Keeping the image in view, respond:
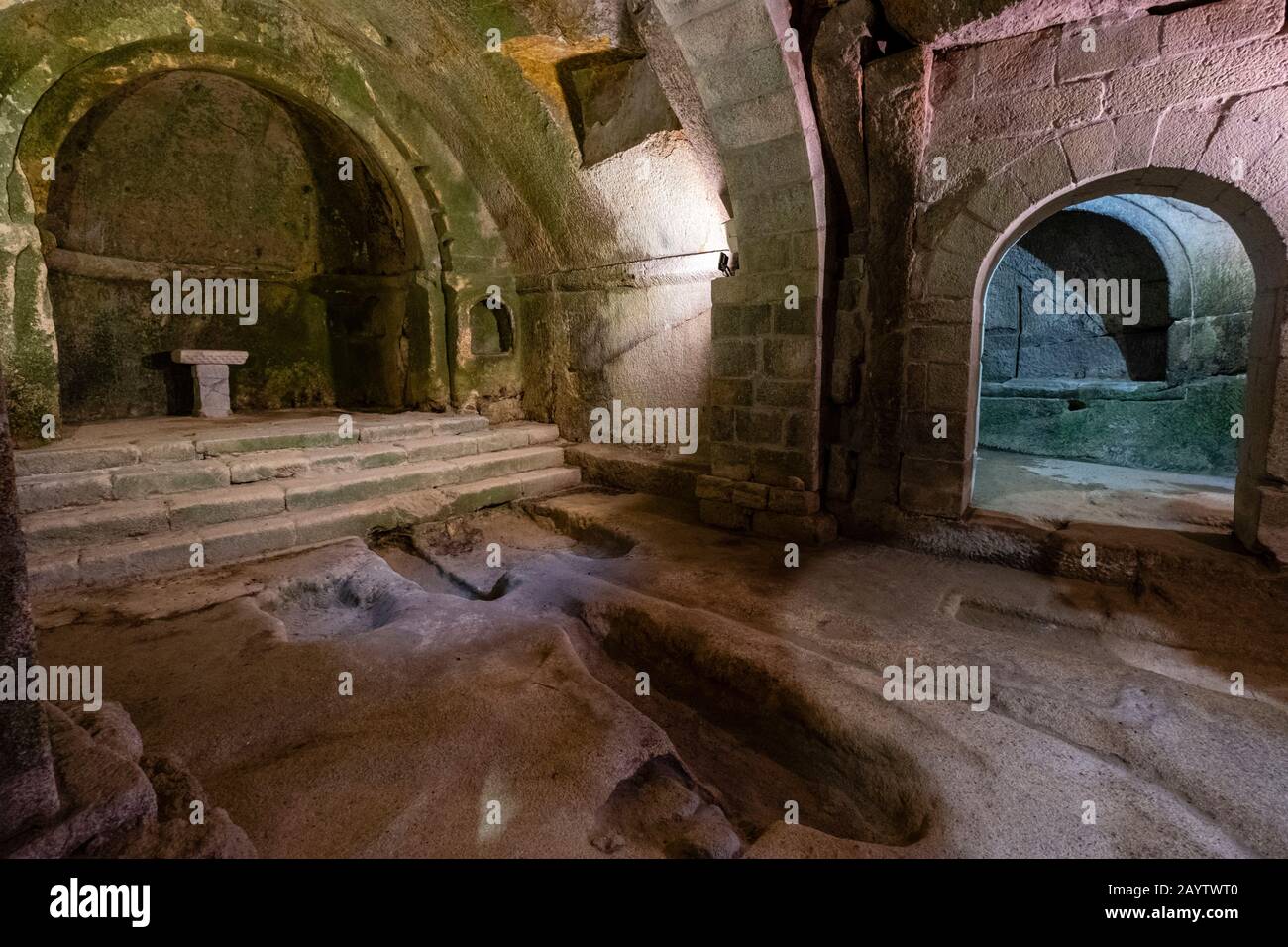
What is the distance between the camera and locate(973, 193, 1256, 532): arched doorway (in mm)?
5059

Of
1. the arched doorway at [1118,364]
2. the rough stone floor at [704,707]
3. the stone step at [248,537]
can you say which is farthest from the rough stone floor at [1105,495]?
the stone step at [248,537]

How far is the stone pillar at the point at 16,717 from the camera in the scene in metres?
1.33

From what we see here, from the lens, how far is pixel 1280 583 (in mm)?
→ 3107

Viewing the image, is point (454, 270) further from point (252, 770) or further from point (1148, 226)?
point (1148, 226)

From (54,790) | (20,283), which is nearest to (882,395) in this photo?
(54,790)

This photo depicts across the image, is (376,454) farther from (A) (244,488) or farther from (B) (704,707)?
(B) (704,707)

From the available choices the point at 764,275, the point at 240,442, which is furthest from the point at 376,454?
the point at 764,275

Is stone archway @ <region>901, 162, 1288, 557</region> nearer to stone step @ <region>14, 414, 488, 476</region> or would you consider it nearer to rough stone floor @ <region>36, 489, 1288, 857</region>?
rough stone floor @ <region>36, 489, 1288, 857</region>

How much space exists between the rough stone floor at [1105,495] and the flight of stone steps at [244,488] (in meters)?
3.47

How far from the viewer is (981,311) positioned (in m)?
3.92

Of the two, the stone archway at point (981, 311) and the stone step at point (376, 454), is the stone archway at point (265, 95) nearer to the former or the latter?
the stone step at point (376, 454)

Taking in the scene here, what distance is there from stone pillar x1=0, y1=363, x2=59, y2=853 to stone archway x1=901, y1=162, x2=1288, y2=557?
396 cm

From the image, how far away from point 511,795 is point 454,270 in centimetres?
533
